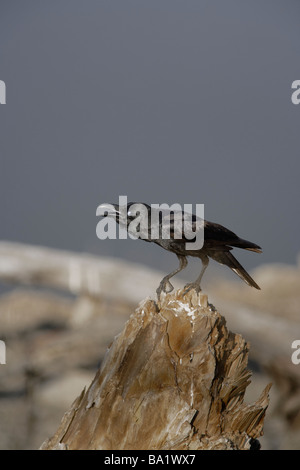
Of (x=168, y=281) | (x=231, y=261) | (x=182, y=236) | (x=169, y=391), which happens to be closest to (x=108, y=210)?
(x=182, y=236)

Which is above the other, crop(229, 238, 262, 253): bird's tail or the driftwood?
crop(229, 238, 262, 253): bird's tail

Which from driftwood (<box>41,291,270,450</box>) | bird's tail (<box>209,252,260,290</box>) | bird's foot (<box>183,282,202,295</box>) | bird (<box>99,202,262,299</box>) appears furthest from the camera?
bird's tail (<box>209,252,260,290</box>)

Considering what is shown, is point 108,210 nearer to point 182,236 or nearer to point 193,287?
point 182,236

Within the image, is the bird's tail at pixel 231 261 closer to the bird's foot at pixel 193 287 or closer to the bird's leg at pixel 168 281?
the bird's leg at pixel 168 281

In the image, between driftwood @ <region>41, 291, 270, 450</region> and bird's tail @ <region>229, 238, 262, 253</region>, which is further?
bird's tail @ <region>229, 238, 262, 253</region>

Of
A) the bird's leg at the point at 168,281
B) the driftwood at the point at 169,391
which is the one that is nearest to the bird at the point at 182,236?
the bird's leg at the point at 168,281

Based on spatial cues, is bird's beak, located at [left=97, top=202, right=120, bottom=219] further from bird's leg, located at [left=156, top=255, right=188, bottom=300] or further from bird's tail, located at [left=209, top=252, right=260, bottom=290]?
bird's tail, located at [left=209, top=252, right=260, bottom=290]

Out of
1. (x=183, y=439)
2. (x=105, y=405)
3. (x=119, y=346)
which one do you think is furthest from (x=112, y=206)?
(x=183, y=439)

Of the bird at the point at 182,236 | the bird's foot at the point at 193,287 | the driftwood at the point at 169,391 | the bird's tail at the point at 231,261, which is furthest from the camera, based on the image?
the bird's tail at the point at 231,261

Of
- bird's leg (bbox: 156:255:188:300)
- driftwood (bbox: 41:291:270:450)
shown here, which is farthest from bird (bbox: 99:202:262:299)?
driftwood (bbox: 41:291:270:450)
